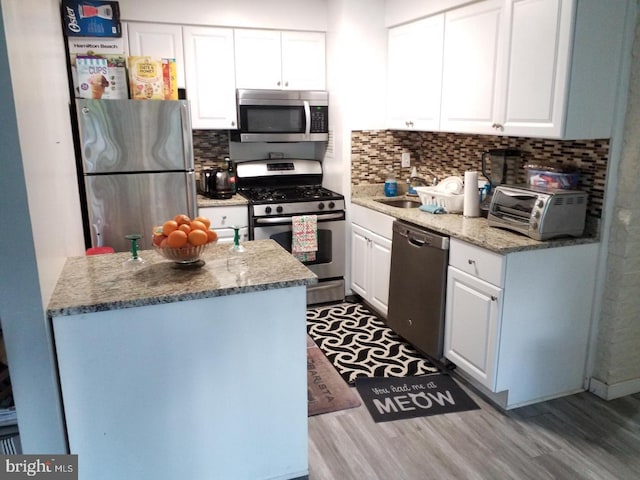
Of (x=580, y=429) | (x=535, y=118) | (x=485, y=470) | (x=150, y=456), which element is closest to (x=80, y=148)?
(x=150, y=456)

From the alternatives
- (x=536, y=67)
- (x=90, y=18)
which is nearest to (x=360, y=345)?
(x=536, y=67)

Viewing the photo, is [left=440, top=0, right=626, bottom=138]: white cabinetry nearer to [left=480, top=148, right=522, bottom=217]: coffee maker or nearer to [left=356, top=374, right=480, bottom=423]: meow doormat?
[left=480, top=148, right=522, bottom=217]: coffee maker

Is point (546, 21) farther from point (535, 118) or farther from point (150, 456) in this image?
point (150, 456)

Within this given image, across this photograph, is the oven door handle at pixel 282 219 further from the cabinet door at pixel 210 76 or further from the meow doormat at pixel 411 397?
the meow doormat at pixel 411 397

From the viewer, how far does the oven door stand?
3.88 m

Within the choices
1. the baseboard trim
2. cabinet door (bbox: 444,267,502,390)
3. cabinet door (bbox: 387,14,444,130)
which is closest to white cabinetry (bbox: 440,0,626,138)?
cabinet door (bbox: 387,14,444,130)

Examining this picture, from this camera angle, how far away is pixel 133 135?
3311 mm

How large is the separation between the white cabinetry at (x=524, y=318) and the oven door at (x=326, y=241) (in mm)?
1353

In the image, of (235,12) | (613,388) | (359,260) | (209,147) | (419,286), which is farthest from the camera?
(209,147)

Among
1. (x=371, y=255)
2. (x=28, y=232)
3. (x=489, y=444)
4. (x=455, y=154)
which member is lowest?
(x=489, y=444)

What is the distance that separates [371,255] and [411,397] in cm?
128

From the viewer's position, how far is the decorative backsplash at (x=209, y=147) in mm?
4238

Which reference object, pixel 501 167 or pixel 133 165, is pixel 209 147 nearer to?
pixel 133 165

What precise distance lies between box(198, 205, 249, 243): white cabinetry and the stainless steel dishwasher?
1.18m
